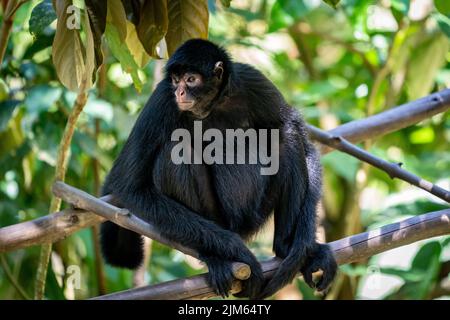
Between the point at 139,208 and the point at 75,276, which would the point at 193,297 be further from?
the point at 75,276

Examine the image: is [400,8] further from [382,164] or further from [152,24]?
[152,24]

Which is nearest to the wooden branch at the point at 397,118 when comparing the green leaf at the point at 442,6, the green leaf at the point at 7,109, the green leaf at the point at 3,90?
the green leaf at the point at 442,6

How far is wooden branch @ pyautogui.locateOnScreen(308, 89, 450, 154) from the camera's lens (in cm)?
609

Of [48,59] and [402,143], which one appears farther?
[402,143]

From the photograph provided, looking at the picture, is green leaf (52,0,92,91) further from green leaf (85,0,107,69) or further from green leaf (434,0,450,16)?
green leaf (434,0,450,16)

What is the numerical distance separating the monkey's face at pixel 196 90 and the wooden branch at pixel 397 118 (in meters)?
0.97

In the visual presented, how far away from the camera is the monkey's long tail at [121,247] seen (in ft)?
19.0

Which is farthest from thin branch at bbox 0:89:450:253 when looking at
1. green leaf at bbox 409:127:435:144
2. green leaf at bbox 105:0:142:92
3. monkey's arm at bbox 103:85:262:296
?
green leaf at bbox 409:127:435:144

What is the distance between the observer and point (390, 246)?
480 cm

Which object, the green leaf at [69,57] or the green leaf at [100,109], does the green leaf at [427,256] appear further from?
the green leaf at [69,57]

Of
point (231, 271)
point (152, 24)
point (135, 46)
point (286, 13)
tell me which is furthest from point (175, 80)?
point (286, 13)

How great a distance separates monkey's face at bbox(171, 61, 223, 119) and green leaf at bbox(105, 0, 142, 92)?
0.40 metres
